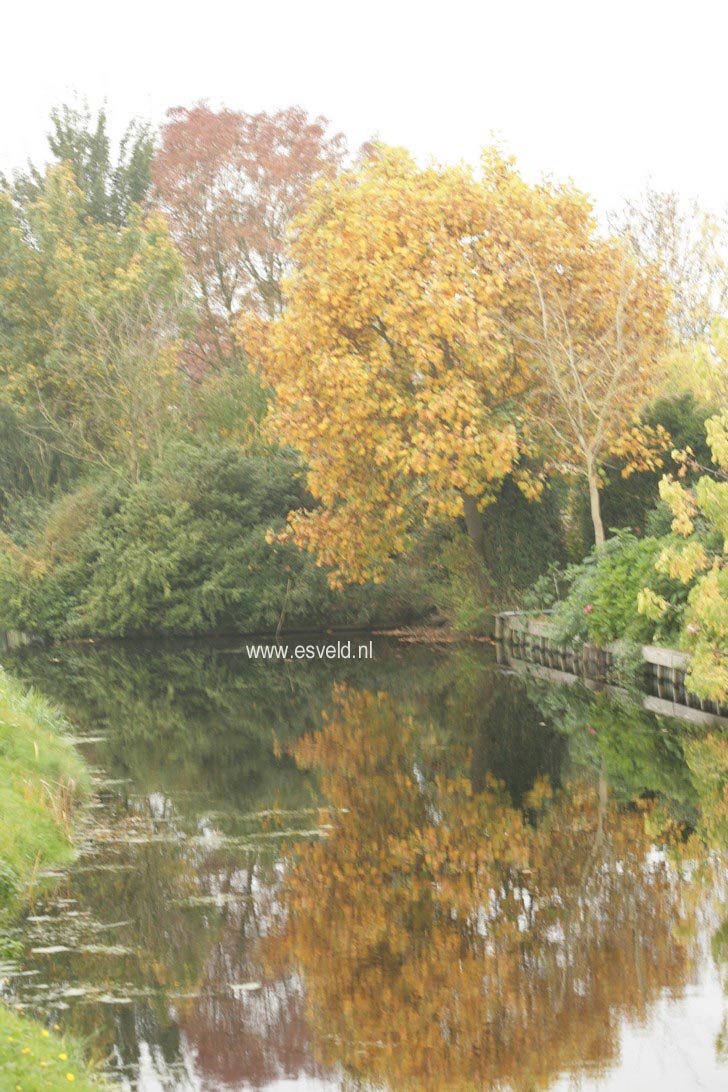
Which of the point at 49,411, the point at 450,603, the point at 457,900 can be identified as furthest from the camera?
the point at 49,411

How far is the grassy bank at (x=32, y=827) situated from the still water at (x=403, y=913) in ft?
0.70

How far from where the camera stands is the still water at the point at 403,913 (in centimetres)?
599

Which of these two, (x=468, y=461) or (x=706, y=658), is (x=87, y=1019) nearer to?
(x=706, y=658)

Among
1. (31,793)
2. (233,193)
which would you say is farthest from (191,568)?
(31,793)

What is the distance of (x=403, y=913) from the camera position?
26.5ft

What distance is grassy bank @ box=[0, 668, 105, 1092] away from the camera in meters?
5.41

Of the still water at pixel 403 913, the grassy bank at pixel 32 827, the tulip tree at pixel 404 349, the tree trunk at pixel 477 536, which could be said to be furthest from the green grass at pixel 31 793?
the tree trunk at pixel 477 536

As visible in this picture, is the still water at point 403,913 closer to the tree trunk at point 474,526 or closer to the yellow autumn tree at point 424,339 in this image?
the yellow autumn tree at point 424,339

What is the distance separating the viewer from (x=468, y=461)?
23.3 meters

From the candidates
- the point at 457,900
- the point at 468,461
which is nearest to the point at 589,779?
the point at 457,900

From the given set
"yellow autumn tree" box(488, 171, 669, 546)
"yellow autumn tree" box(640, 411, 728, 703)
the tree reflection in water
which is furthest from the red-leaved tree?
the tree reflection in water

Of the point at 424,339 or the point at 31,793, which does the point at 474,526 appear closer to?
the point at 424,339

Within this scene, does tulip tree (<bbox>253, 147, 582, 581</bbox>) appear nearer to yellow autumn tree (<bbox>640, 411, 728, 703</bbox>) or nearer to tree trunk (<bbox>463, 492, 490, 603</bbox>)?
tree trunk (<bbox>463, 492, 490, 603</bbox>)

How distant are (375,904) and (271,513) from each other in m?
22.9
